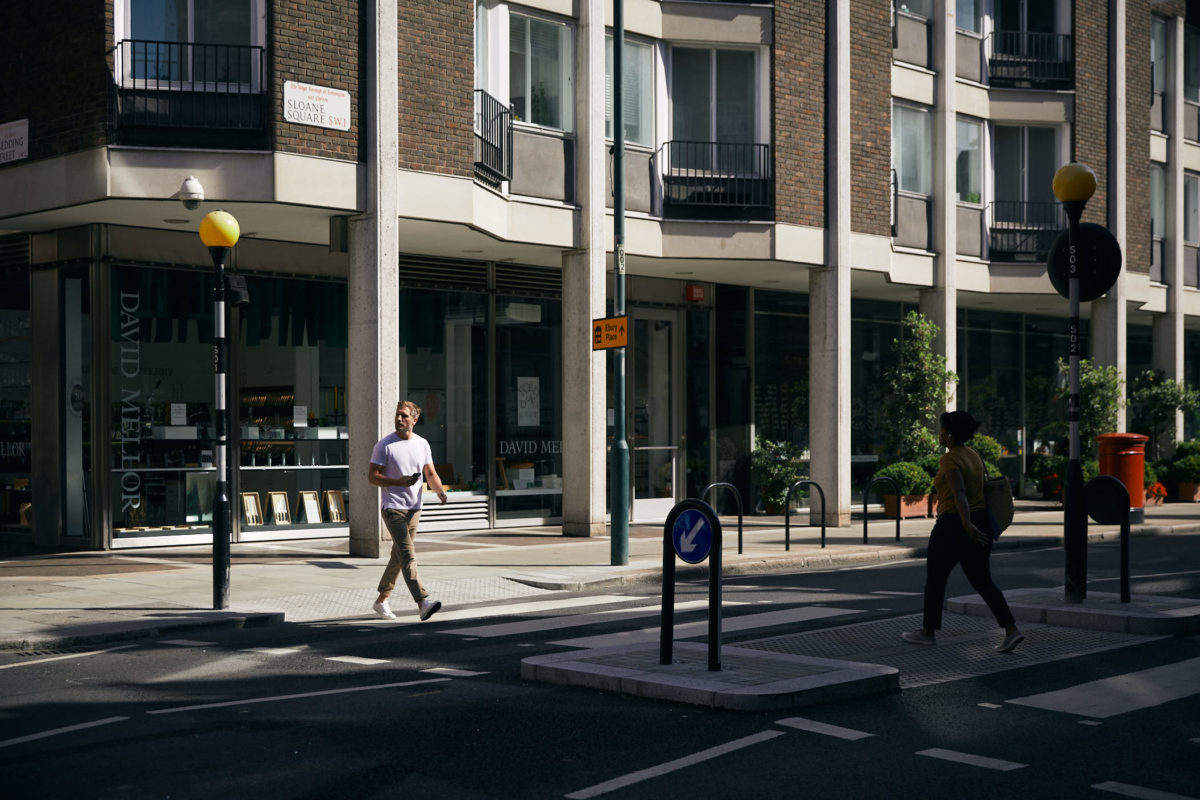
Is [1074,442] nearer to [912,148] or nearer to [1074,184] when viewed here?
[1074,184]

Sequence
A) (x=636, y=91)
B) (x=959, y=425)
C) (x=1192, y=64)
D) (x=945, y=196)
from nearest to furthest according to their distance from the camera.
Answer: (x=959, y=425) < (x=636, y=91) < (x=945, y=196) < (x=1192, y=64)

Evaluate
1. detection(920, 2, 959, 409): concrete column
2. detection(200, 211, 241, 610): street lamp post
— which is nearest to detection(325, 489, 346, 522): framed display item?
detection(200, 211, 241, 610): street lamp post

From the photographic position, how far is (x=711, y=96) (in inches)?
848

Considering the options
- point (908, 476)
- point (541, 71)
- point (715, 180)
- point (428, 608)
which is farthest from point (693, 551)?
point (908, 476)

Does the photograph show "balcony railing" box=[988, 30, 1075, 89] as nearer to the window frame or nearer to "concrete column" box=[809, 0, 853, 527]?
"concrete column" box=[809, 0, 853, 527]

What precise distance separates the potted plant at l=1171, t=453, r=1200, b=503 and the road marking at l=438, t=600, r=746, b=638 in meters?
20.4

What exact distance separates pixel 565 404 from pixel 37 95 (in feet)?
27.3

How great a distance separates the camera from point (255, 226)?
17.5 metres

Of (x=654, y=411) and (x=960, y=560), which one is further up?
(x=654, y=411)

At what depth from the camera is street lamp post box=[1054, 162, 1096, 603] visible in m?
10.7

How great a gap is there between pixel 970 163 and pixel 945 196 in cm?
189

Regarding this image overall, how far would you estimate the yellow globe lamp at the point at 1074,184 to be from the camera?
1087 centimetres

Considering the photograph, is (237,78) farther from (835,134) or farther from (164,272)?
(835,134)

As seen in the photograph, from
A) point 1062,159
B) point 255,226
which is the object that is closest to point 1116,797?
point 255,226
